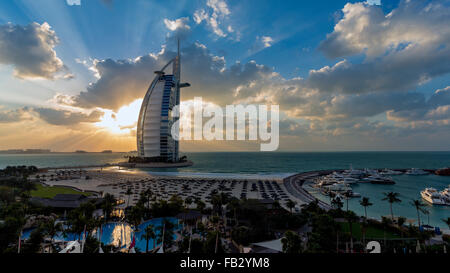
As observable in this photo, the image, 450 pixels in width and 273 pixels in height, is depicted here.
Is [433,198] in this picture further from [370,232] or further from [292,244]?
[292,244]

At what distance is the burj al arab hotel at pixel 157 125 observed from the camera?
101 m

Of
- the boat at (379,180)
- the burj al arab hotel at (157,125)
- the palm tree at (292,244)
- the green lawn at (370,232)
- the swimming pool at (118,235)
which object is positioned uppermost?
the burj al arab hotel at (157,125)

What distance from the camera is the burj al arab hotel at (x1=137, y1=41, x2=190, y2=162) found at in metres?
101

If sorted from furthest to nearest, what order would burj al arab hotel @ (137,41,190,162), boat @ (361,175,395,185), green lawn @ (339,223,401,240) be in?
burj al arab hotel @ (137,41,190,162), boat @ (361,175,395,185), green lawn @ (339,223,401,240)

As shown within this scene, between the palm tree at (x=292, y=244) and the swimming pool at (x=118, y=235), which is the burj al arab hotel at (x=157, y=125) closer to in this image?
the swimming pool at (x=118, y=235)

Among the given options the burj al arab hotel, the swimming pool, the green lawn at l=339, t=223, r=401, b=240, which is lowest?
the swimming pool

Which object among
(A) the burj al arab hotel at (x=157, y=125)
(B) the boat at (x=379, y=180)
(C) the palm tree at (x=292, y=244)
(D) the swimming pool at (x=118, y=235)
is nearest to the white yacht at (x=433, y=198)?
(B) the boat at (x=379, y=180)

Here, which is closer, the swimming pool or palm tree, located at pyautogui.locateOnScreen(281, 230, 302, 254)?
palm tree, located at pyautogui.locateOnScreen(281, 230, 302, 254)

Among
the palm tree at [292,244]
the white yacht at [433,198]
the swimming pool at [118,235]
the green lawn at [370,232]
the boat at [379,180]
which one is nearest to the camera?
the palm tree at [292,244]

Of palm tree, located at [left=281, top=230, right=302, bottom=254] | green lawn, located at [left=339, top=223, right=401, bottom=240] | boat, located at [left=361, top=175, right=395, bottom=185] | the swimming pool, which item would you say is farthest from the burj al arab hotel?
palm tree, located at [left=281, top=230, right=302, bottom=254]

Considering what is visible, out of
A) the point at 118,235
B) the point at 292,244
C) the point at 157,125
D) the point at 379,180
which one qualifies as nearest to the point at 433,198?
the point at 379,180

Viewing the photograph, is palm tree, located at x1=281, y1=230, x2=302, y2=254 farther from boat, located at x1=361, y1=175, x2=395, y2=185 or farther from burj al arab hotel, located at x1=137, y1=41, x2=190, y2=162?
burj al arab hotel, located at x1=137, y1=41, x2=190, y2=162

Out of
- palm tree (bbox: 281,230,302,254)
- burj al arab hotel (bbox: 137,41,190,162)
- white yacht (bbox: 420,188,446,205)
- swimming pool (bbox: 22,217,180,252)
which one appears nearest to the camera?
palm tree (bbox: 281,230,302,254)

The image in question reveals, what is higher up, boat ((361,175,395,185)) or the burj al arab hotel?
the burj al arab hotel
